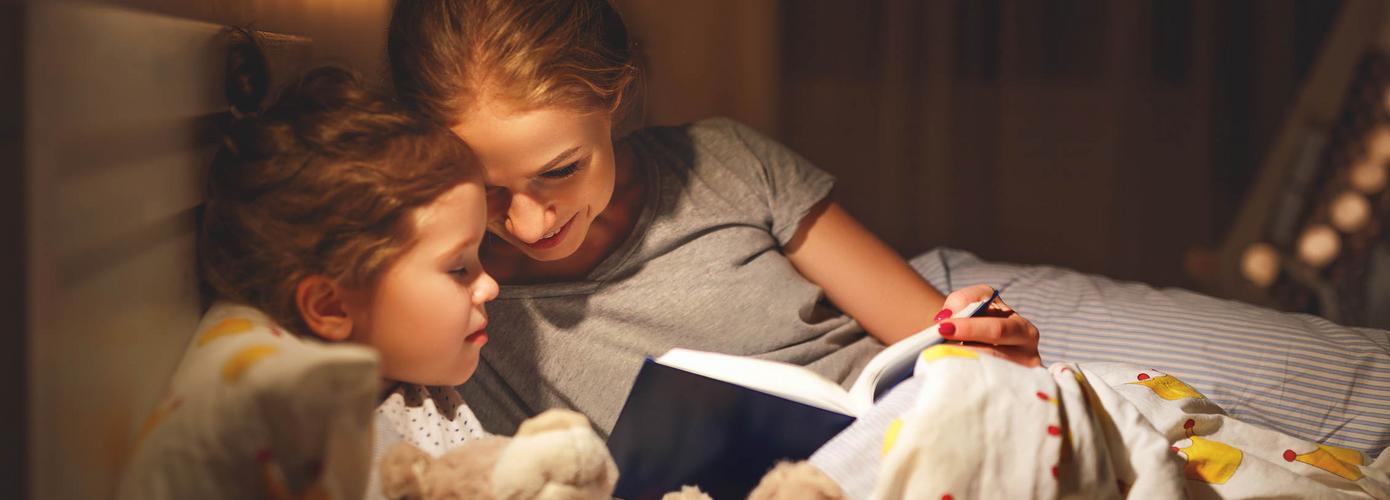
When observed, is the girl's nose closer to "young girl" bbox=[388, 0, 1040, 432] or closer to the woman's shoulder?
"young girl" bbox=[388, 0, 1040, 432]

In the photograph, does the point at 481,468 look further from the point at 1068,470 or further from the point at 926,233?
the point at 926,233

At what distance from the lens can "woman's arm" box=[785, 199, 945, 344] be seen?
90cm

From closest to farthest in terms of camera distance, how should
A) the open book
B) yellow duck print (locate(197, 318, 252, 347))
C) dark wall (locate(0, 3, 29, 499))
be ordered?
1. dark wall (locate(0, 3, 29, 499))
2. yellow duck print (locate(197, 318, 252, 347))
3. the open book

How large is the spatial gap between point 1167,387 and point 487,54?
56 centimetres

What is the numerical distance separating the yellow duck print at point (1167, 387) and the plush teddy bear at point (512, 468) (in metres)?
0.45

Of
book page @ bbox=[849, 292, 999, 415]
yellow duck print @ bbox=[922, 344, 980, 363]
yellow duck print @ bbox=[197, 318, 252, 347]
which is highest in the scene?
yellow duck print @ bbox=[197, 318, 252, 347]

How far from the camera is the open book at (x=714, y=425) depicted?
0.62 m

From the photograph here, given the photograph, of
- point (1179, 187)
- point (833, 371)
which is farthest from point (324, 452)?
point (1179, 187)

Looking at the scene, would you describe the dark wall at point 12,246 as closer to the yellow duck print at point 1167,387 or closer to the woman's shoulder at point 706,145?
the woman's shoulder at point 706,145

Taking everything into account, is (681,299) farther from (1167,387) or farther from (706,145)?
(1167,387)

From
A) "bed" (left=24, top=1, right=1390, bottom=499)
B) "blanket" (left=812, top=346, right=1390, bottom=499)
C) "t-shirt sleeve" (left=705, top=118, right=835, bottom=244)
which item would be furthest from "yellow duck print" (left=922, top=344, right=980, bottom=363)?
"bed" (left=24, top=1, right=1390, bottom=499)

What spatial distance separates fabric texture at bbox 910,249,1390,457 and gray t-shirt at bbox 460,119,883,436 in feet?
0.78

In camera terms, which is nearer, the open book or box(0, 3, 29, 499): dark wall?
box(0, 3, 29, 499): dark wall

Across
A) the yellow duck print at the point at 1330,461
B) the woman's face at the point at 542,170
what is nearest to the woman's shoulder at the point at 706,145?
the woman's face at the point at 542,170
